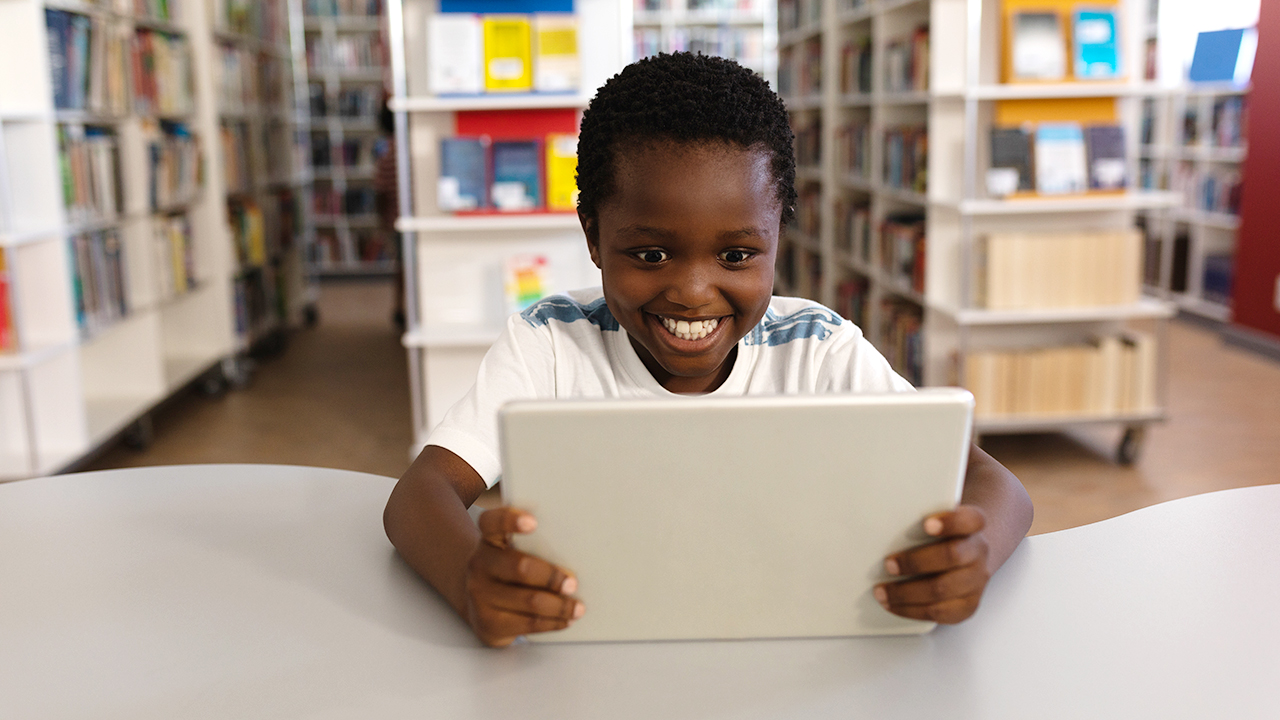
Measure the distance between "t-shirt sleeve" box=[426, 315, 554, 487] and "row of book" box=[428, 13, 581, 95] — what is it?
194 centimetres

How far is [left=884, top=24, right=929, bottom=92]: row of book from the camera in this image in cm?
348

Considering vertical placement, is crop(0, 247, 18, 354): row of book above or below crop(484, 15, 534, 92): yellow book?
below

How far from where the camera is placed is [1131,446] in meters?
3.30

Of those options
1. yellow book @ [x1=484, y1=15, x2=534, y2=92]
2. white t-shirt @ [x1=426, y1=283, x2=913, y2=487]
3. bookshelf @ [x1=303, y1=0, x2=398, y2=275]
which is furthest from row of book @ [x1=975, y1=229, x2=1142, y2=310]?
bookshelf @ [x1=303, y1=0, x2=398, y2=275]

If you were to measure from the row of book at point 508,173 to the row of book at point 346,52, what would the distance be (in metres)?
5.33

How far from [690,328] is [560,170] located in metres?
2.05

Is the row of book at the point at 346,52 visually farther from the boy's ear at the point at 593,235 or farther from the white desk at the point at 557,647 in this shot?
the white desk at the point at 557,647

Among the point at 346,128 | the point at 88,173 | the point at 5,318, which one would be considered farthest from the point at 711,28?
the point at 5,318

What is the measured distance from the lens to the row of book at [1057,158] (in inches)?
125

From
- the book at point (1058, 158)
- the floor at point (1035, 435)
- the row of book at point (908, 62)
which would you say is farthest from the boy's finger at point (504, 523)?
the row of book at point (908, 62)

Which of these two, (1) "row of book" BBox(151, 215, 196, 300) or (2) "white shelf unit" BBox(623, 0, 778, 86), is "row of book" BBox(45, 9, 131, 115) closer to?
(1) "row of book" BBox(151, 215, 196, 300)

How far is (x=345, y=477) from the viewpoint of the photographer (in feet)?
3.73

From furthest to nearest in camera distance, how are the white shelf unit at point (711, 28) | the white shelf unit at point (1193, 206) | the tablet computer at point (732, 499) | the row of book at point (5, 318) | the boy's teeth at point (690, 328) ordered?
the white shelf unit at point (711, 28) → the white shelf unit at point (1193, 206) → the row of book at point (5, 318) → the boy's teeth at point (690, 328) → the tablet computer at point (732, 499)

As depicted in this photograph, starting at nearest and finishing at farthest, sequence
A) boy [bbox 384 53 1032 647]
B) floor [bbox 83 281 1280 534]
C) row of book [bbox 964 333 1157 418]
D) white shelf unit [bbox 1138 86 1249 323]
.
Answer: boy [bbox 384 53 1032 647]
floor [bbox 83 281 1280 534]
row of book [bbox 964 333 1157 418]
white shelf unit [bbox 1138 86 1249 323]
